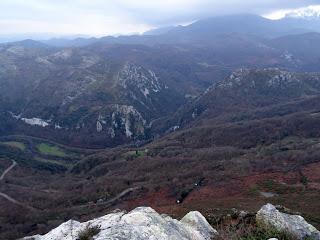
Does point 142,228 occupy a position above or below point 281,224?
above

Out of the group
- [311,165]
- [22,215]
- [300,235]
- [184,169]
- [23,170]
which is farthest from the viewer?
[23,170]

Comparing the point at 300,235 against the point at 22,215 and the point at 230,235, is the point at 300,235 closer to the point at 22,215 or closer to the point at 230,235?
the point at 230,235

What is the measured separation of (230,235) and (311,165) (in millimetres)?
86933

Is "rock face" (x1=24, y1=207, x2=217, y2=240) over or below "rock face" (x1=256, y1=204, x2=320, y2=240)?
over

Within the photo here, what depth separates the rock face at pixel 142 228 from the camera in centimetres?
2633

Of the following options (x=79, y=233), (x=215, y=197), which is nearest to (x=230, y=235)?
(x=79, y=233)

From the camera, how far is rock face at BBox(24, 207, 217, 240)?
86.4 feet

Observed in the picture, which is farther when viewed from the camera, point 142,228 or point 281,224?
point 281,224

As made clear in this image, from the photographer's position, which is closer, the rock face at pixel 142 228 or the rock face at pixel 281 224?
the rock face at pixel 142 228

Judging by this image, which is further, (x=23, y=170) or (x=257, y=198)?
(x=23, y=170)

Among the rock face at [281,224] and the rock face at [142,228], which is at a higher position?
the rock face at [142,228]

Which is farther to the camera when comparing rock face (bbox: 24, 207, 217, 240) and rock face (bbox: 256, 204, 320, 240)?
rock face (bbox: 256, 204, 320, 240)

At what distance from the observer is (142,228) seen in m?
27.0

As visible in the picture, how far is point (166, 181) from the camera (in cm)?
12500
